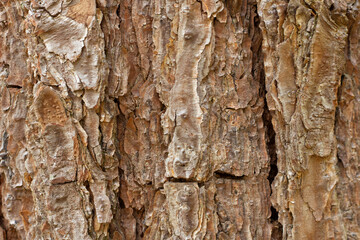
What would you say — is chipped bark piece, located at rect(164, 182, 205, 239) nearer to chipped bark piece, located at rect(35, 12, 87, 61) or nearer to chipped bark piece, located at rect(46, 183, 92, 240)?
chipped bark piece, located at rect(46, 183, 92, 240)

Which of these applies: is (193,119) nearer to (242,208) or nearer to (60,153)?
(242,208)

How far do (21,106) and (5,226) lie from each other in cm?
45

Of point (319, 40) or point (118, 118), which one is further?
point (118, 118)

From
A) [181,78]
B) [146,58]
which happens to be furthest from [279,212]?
[146,58]

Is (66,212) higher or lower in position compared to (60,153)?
lower

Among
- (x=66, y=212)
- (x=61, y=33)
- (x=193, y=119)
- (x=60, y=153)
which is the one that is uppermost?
(x=61, y=33)

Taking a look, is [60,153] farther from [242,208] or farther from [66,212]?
[242,208]

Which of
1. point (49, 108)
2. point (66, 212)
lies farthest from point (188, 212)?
point (49, 108)

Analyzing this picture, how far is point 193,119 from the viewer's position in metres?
1.06

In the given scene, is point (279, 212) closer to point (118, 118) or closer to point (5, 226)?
point (118, 118)

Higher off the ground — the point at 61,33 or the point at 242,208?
the point at 61,33

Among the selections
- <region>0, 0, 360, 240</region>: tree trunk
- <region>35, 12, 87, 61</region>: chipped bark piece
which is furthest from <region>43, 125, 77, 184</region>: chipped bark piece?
<region>35, 12, 87, 61</region>: chipped bark piece

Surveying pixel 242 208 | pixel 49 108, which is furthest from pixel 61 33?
pixel 242 208

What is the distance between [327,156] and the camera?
3.34 ft
